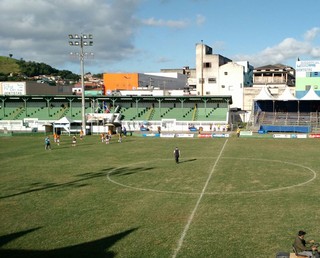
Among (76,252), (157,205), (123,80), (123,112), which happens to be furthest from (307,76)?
(76,252)

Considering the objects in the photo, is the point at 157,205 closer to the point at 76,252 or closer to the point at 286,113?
the point at 76,252

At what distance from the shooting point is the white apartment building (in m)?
89.9

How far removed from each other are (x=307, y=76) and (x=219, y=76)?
72.7ft

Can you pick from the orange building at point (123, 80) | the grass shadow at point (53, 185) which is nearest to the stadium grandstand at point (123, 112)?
the orange building at point (123, 80)

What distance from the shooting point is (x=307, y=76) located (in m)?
77.6

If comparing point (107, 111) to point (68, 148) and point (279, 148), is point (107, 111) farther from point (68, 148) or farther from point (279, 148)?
point (279, 148)

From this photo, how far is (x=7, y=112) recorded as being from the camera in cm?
8225

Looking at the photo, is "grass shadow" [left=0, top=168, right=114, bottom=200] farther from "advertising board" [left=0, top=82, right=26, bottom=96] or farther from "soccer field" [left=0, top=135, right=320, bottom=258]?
"advertising board" [left=0, top=82, right=26, bottom=96]

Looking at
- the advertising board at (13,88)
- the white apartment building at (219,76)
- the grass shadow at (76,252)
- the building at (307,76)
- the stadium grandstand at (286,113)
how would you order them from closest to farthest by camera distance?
the grass shadow at (76,252) < the stadium grandstand at (286,113) < the building at (307,76) < the advertising board at (13,88) < the white apartment building at (219,76)

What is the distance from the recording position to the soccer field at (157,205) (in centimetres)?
1430

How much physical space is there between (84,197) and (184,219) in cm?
706

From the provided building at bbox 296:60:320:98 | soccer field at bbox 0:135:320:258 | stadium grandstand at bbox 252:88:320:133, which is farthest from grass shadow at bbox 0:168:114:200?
building at bbox 296:60:320:98

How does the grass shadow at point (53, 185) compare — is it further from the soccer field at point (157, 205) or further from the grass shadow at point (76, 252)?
the grass shadow at point (76, 252)

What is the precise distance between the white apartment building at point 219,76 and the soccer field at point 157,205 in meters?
55.6
